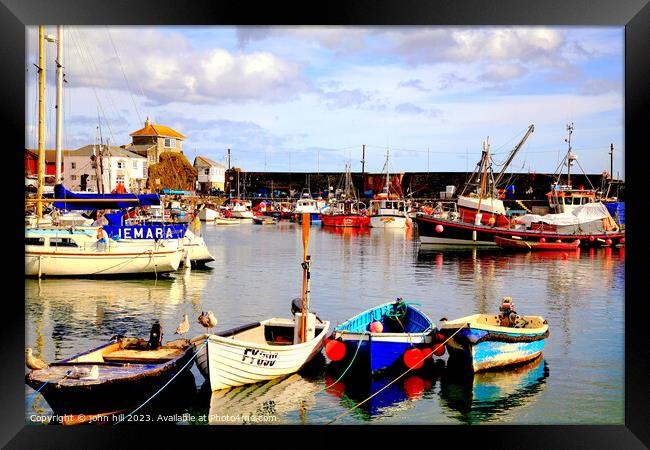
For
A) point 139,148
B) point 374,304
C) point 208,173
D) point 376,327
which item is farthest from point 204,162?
point 376,327

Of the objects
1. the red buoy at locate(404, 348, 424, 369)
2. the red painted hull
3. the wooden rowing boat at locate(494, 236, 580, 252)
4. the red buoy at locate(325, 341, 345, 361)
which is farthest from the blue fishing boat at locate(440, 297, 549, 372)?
the red painted hull

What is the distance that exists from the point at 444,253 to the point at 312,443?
99.4 feet

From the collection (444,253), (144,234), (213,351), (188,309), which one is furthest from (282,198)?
(213,351)

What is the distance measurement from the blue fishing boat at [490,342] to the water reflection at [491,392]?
0.22 m

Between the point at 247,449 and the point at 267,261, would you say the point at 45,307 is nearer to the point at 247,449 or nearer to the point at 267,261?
the point at 247,449

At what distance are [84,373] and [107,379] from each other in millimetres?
364

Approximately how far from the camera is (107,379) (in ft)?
32.2

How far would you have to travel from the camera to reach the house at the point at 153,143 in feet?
124

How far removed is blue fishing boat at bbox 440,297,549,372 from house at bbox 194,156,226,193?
1569 inches

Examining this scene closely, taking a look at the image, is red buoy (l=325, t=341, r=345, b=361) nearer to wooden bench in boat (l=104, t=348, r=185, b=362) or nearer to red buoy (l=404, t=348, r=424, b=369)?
red buoy (l=404, t=348, r=424, b=369)

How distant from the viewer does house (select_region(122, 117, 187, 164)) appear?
3792cm

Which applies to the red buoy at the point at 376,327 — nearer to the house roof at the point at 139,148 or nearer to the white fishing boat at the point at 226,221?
the house roof at the point at 139,148

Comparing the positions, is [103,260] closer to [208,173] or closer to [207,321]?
[207,321]
